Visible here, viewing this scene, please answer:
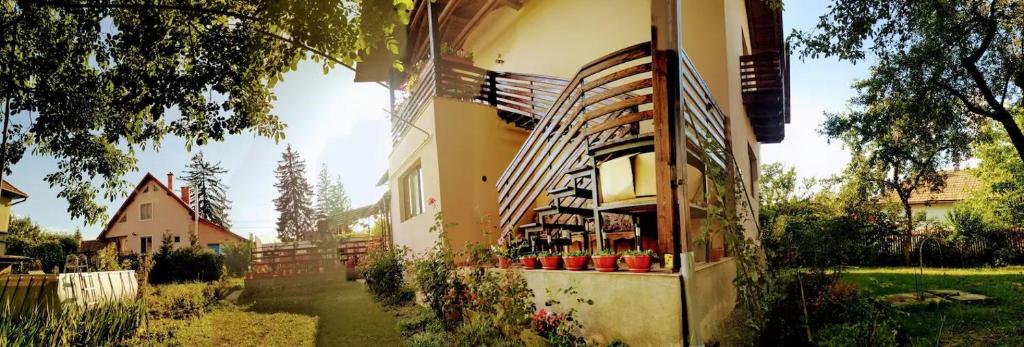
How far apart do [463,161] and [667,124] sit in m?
→ 5.36

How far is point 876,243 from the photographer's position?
5941mm

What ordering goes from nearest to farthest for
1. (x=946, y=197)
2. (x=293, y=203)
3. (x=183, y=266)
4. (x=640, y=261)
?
(x=640, y=261)
(x=183, y=266)
(x=946, y=197)
(x=293, y=203)

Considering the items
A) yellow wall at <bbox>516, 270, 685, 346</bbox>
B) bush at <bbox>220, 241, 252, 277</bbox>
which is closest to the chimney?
bush at <bbox>220, 241, 252, 277</bbox>

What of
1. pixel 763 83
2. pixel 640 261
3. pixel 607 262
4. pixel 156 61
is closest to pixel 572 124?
pixel 607 262

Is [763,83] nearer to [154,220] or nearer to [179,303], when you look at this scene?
[179,303]

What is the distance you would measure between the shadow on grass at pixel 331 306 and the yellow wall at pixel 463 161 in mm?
1880

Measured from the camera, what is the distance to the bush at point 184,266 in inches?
627

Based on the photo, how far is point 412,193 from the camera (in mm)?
12086

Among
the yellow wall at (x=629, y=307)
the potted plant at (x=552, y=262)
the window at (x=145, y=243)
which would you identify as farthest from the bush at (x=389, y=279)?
the window at (x=145, y=243)

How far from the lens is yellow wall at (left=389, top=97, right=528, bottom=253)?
8.95m

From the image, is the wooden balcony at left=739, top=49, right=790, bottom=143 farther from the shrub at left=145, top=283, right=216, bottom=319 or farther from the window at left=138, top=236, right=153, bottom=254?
the window at left=138, top=236, right=153, bottom=254

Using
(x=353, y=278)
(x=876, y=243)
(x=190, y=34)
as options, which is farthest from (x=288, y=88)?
(x=353, y=278)

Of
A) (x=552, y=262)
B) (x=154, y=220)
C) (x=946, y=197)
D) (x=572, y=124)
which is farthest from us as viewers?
(x=946, y=197)

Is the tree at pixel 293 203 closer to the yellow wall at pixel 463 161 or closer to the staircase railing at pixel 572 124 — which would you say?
the yellow wall at pixel 463 161
